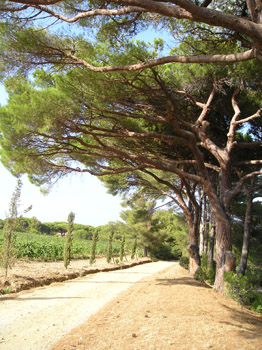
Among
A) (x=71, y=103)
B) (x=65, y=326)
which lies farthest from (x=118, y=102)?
(x=65, y=326)

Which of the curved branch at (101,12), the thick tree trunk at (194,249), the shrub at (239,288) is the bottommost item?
the shrub at (239,288)

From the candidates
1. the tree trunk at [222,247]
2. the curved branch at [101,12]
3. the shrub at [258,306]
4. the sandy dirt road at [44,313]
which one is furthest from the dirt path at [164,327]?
the curved branch at [101,12]

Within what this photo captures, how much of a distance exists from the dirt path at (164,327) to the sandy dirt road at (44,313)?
244 mm

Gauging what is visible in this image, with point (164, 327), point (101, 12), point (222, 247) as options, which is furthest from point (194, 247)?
point (101, 12)

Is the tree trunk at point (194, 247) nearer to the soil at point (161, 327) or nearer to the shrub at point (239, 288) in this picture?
the shrub at point (239, 288)

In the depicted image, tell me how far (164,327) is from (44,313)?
82.9 inches

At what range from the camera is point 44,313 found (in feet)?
16.5

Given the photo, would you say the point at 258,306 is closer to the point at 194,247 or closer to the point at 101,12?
the point at 194,247

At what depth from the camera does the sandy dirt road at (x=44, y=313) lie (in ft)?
12.1

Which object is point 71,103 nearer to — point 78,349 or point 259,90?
point 259,90

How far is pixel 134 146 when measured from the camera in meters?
10.7

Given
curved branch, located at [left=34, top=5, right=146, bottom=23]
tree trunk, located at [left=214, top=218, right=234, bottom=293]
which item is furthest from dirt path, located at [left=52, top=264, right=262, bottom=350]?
curved branch, located at [left=34, top=5, right=146, bottom=23]

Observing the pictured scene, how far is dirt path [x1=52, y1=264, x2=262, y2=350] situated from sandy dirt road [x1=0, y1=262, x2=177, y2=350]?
0.24 meters

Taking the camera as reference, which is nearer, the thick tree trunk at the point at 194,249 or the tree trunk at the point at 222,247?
the tree trunk at the point at 222,247
